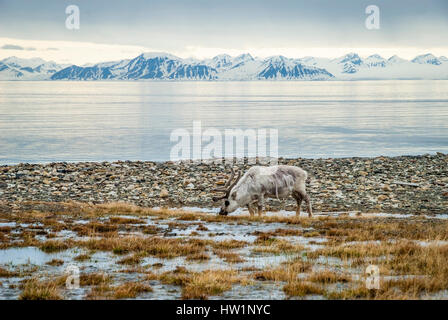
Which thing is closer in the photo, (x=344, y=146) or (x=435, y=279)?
(x=435, y=279)

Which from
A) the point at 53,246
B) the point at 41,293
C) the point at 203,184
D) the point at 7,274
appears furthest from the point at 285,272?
the point at 203,184

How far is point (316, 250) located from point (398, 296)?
14.0ft

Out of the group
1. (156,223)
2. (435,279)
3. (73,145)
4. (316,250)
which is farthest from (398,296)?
(73,145)

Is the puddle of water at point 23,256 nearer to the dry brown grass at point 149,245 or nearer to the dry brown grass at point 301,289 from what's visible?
the dry brown grass at point 149,245

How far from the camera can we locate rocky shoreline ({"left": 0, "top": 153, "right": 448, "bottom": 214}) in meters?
25.0

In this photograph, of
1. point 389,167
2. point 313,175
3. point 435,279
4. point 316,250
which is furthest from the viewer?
point 389,167

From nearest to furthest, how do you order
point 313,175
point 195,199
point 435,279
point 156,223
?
point 435,279 → point 156,223 → point 195,199 → point 313,175

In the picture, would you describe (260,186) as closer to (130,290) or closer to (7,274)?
(130,290)

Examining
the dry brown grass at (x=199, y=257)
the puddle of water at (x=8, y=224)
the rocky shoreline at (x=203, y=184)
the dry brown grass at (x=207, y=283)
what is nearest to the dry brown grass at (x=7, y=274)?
the dry brown grass at (x=207, y=283)

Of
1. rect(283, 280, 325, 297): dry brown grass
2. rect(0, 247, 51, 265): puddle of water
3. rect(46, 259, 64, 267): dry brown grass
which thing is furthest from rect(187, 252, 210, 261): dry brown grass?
rect(0, 247, 51, 265): puddle of water

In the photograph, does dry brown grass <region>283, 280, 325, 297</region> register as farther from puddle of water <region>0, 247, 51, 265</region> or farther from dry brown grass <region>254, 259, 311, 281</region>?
puddle of water <region>0, 247, 51, 265</region>
